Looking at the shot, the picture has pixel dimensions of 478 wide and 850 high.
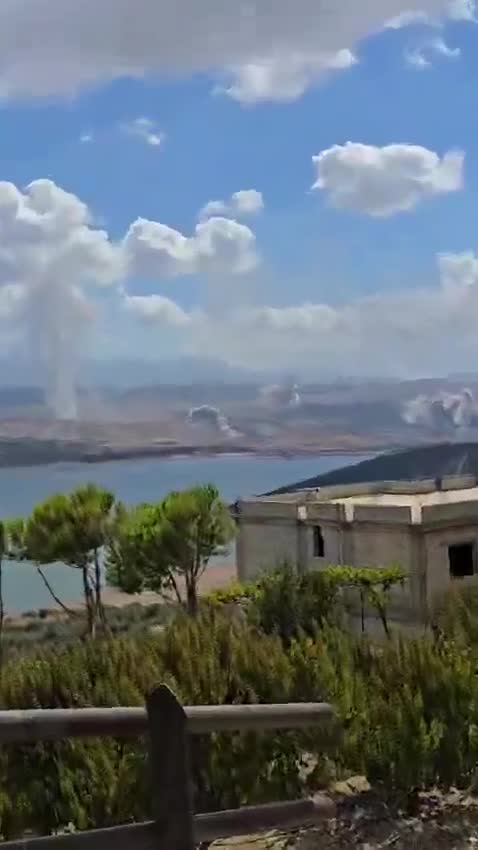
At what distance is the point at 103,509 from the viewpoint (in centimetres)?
2600

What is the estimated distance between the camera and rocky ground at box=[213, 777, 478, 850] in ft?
18.3

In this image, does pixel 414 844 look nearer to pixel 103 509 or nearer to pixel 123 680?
pixel 123 680

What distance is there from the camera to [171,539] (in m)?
24.6

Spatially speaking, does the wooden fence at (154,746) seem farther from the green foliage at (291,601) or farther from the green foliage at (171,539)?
the green foliage at (171,539)

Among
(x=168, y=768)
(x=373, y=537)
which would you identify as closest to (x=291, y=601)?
(x=373, y=537)

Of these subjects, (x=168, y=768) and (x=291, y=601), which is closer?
(x=168, y=768)

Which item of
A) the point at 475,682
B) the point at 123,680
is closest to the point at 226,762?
the point at 123,680

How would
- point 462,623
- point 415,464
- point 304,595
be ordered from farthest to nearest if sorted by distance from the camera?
point 415,464, point 304,595, point 462,623

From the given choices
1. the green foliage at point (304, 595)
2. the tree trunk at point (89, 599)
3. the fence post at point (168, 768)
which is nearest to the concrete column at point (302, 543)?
the green foliage at point (304, 595)

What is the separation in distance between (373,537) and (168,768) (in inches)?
848

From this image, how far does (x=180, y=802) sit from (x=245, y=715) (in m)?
0.45

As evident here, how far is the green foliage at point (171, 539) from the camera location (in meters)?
24.5

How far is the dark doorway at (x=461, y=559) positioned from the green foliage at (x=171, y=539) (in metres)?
4.90

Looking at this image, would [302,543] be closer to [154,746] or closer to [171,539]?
[171,539]
